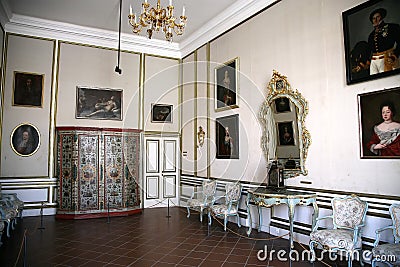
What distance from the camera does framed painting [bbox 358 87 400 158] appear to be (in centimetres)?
397

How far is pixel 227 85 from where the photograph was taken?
7.47m

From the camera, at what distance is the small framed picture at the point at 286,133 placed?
218 inches

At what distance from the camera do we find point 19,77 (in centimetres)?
792

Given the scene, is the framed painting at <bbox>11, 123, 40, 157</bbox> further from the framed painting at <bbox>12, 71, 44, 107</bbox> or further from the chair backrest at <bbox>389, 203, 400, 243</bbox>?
the chair backrest at <bbox>389, 203, 400, 243</bbox>

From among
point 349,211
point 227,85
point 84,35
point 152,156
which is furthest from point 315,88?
point 84,35

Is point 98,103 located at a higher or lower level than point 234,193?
higher

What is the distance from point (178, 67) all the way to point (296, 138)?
18.4 feet

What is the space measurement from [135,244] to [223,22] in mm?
5455

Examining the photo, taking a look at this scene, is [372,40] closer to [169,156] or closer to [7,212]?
[169,156]

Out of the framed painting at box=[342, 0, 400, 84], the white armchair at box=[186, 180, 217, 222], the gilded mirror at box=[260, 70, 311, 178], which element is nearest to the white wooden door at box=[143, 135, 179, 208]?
the white armchair at box=[186, 180, 217, 222]

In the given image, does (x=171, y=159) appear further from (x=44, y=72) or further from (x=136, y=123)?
(x=44, y=72)

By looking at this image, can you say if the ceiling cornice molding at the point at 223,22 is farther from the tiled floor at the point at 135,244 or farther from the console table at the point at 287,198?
the tiled floor at the point at 135,244

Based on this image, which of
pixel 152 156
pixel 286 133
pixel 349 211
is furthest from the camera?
pixel 152 156

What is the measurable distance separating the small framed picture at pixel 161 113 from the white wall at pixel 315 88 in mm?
3280
